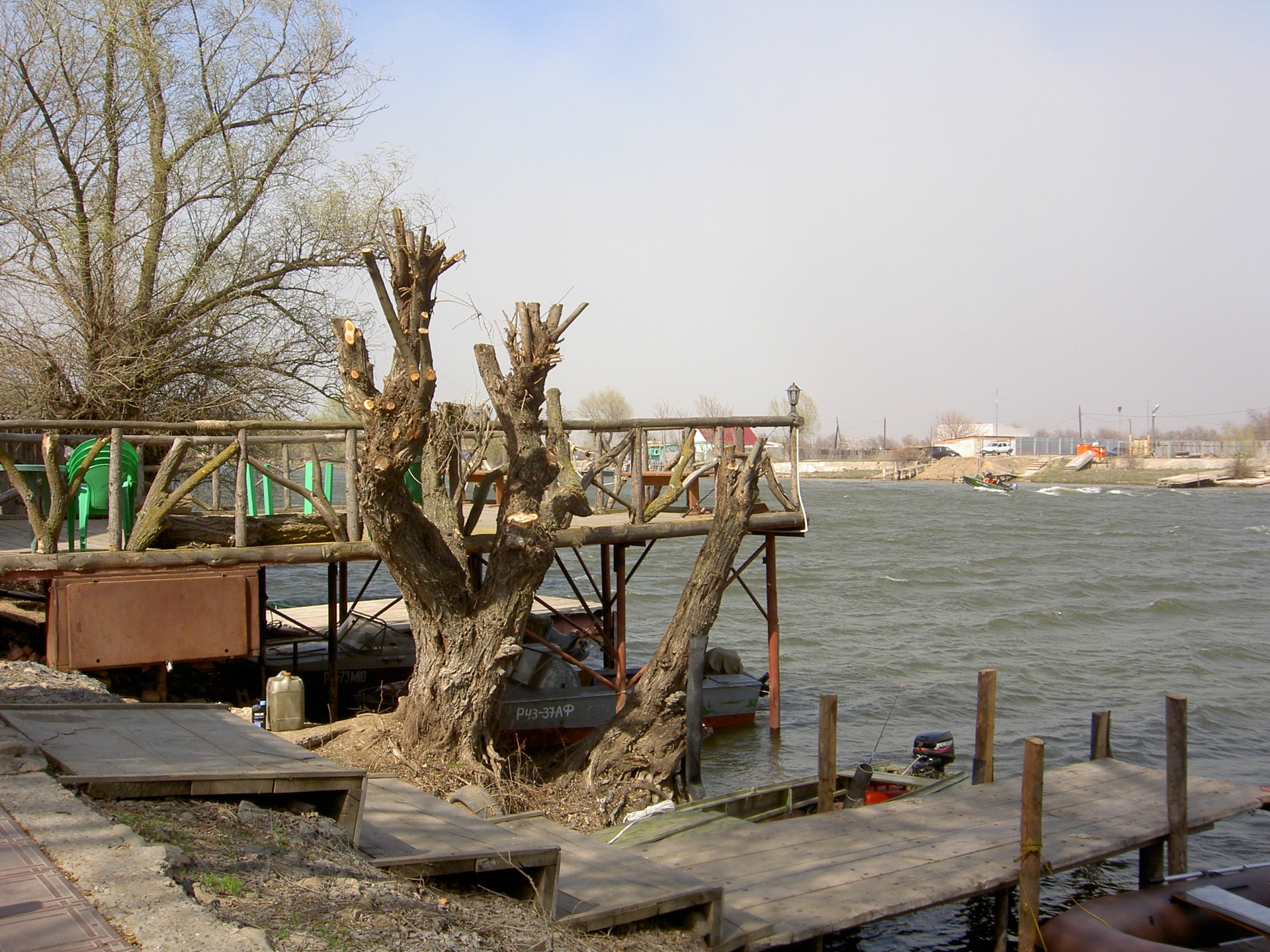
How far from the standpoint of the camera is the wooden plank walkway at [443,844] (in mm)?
4980

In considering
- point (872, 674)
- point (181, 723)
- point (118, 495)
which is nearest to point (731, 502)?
point (118, 495)

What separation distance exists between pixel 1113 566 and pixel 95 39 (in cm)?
3683

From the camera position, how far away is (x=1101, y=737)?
38.3ft

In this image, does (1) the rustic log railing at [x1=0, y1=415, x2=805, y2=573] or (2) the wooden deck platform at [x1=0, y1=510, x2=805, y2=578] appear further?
(1) the rustic log railing at [x1=0, y1=415, x2=805, y2=573]

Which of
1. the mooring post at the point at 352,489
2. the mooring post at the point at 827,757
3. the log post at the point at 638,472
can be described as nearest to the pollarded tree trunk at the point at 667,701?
the log post at the point at 638,472

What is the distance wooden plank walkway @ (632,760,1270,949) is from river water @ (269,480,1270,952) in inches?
49.0

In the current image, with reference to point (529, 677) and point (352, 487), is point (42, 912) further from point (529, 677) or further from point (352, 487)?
point (529, 677)

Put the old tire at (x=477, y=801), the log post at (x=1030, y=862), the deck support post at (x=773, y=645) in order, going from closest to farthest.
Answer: the log post at (x=1030, y=862) → the old tire at (x=477, y=801) → the deck support post at (x=773, y=645)

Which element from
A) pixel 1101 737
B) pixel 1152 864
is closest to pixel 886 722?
pixel 1101 737

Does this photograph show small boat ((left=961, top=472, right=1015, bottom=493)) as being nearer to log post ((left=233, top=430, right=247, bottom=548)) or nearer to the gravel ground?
log post ((left=233, top=430, right=247, bottom=548))

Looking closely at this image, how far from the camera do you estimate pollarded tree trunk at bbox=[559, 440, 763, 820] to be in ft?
33.7

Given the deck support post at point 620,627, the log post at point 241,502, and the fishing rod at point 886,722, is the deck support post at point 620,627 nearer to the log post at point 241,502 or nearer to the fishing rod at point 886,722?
the fishing rod at point 886,722

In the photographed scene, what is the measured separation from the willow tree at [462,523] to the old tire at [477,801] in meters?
0.54

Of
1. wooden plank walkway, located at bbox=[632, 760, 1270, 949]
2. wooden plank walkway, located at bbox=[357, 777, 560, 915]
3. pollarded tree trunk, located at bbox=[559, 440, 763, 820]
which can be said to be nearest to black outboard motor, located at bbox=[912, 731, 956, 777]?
wooden plank walkway, located at bbox=[632, 760, 1270, 949]
